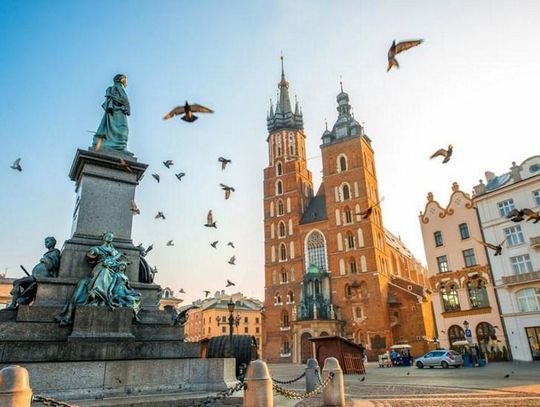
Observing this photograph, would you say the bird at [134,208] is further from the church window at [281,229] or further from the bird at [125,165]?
the church window at [281,229]

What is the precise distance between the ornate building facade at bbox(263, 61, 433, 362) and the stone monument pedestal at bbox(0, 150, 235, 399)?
3433 centimetres

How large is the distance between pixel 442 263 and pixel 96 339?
29.6 metres

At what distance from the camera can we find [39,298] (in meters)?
7.45

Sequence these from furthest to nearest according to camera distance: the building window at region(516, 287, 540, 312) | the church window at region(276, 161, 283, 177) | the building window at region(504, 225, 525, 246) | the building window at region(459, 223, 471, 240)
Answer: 1. the church window at region(276, 161, 283, 177)
2. the building window at region(459, 223, 471, 240)
3. the building window at region(504, 225, 525, 246)
4. the building window at region(516, 287, 540, 312)

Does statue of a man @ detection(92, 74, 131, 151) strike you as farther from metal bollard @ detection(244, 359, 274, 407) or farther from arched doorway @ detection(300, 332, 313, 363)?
arched doorway @ detection(300, 332, 313, 363)

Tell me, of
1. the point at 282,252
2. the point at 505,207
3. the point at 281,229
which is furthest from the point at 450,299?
the point at 281,229

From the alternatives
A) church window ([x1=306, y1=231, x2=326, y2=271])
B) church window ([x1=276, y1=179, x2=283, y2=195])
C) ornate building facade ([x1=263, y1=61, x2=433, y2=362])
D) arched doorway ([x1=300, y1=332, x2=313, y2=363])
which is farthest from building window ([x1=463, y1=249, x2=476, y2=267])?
church window ([x1=276, y1=179, x2=283, y2=195])

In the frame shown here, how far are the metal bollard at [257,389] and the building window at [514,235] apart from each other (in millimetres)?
27012

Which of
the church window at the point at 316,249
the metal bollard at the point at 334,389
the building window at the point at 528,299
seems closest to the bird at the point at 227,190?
the metal bollard at the point at 334,389

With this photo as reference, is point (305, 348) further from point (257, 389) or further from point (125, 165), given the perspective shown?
point (257, 389)

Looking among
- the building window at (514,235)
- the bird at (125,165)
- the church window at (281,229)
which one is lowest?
the bird at (125,165)

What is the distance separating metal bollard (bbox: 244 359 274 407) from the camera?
5012mm

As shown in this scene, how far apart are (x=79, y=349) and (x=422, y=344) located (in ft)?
127

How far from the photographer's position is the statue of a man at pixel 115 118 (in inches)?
406
